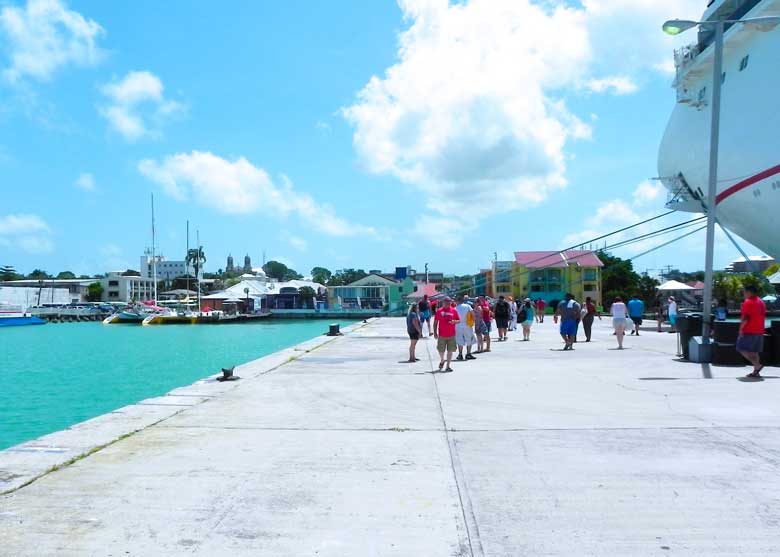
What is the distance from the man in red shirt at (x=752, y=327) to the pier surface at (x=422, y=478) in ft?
2.96

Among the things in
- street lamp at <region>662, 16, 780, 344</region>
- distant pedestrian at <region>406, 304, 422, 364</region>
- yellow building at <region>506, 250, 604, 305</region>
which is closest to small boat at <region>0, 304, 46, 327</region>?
yellow building at <region>506, 250, 604, 305</region>

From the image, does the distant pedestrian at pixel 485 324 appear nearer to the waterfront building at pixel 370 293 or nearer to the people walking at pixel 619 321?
the people walking at pixel 619 321

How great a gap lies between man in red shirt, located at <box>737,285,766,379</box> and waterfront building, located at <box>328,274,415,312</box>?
94463 millimetres

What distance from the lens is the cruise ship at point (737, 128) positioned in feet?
87.6

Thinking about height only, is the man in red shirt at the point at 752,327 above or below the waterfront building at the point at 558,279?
below

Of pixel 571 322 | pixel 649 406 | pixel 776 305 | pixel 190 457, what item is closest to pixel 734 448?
pixel 649 406

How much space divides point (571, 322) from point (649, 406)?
30.2ft

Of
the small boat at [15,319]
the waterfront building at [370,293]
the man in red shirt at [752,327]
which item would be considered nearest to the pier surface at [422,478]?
the man in red shirt at [752,327]

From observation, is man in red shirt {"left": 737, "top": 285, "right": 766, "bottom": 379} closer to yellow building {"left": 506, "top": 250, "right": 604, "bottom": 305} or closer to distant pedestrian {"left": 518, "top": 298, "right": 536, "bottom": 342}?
distant pedestrian {"left": 518, "top": 298, "right": 536, "bottom": 342}

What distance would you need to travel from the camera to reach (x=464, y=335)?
1587 cm

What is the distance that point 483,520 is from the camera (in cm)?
465

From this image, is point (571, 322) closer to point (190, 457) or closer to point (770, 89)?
point (190, 457)

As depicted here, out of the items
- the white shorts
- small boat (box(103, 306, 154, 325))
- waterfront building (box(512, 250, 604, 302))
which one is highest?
waterfront building (box(512, 250, 604, 302))

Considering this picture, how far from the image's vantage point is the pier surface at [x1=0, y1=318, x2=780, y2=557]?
14.0 feet
